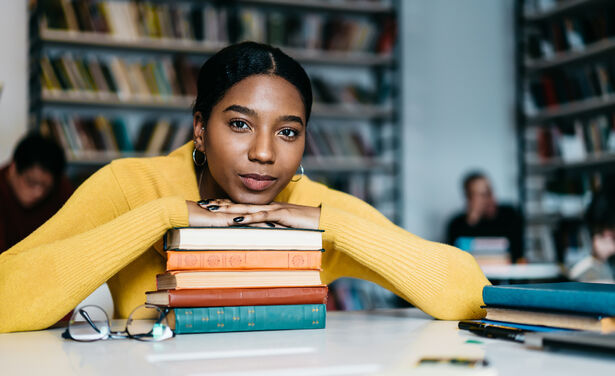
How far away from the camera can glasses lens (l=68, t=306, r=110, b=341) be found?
0.91 meters

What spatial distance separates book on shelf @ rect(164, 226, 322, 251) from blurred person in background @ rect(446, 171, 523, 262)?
132 inches

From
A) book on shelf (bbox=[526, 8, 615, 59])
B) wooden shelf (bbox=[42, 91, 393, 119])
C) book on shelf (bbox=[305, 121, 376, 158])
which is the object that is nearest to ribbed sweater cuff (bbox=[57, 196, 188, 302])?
wooden shelf (bbox=[42, 91, 393, 119])

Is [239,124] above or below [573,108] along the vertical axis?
below

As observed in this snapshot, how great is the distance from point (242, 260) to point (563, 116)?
13.3ft

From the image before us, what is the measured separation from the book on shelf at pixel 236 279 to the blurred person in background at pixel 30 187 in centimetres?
206

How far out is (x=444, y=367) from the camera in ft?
2.11

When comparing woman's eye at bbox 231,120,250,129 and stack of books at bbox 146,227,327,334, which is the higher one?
woman's eye at bbox 231,120,250,129

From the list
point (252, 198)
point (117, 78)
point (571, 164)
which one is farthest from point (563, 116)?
point (252, 198)

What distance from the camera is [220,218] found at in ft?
3.41

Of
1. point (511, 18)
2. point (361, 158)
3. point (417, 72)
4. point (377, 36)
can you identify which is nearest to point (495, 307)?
point (361, 158)

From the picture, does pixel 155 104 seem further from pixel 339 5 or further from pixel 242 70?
pixel 242 70

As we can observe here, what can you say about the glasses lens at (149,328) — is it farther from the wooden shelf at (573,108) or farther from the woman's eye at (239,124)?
the wooden shelf at (573,108)

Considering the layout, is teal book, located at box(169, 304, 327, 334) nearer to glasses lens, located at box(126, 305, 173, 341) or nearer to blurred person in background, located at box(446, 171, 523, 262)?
glasses lens, located at box(126, 305, 173, 341)

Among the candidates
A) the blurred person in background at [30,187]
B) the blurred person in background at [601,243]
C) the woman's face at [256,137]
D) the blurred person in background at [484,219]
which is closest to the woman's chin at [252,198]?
the woman's face at [256,137]
